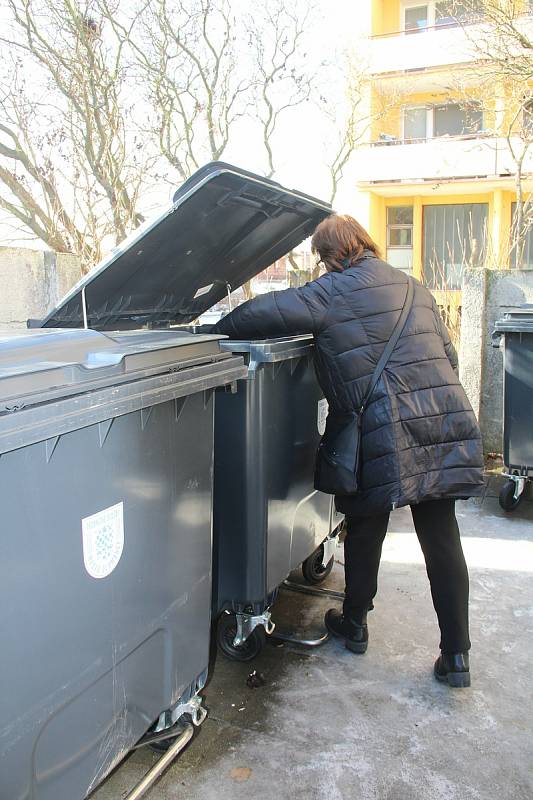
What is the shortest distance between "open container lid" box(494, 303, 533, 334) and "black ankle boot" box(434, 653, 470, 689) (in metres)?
2.45

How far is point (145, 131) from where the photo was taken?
25.6 feet

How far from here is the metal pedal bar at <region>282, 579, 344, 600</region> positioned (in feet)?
11.2

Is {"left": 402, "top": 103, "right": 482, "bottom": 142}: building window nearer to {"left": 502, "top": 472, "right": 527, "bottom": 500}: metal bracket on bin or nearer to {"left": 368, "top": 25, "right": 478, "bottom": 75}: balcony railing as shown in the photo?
{"left": 368, "top": 25, "right": 478, "bottom": 75}: balcony railing

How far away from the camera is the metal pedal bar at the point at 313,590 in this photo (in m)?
3.40

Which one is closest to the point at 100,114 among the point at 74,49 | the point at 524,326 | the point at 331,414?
the point at 74,49

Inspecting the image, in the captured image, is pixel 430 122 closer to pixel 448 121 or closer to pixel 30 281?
pixel 448 121

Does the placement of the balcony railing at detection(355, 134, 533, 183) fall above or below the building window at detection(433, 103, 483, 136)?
below

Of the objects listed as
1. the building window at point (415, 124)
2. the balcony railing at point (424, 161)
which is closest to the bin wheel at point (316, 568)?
the balcony railing at point (424, 161)

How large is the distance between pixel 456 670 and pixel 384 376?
1.21 metres

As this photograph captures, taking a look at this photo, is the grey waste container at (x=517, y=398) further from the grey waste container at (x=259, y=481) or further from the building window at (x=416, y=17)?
the building window at (x=416, y=17)

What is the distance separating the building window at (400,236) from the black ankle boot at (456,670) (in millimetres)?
17453

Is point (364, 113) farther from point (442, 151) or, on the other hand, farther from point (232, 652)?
point (232, 652)

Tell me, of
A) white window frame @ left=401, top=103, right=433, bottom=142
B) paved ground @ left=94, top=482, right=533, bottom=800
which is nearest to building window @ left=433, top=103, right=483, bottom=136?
white window frame @ left=401, top=103, right=433, bottom=142

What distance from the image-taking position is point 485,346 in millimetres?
5590
